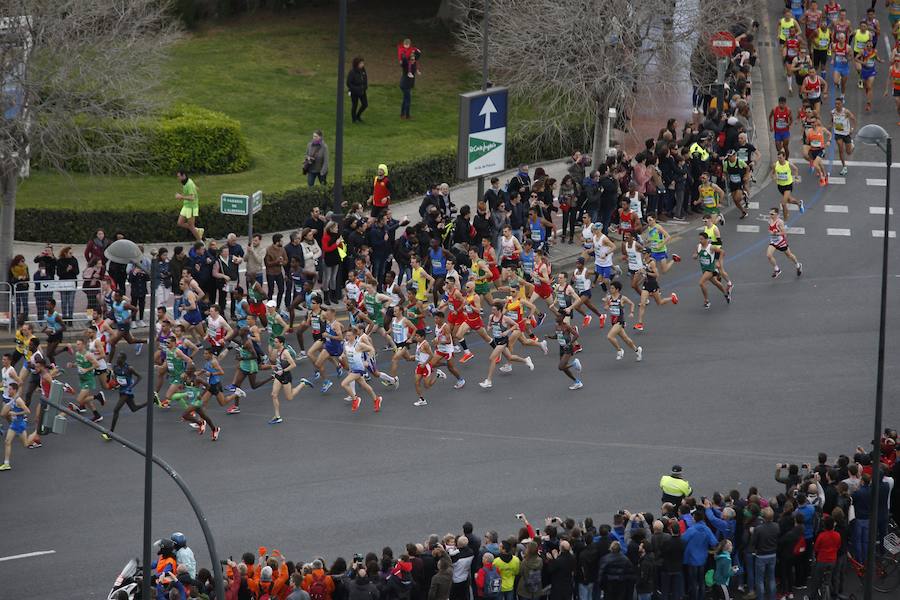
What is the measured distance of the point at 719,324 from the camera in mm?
29859

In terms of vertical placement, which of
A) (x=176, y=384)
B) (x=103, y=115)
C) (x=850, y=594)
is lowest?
(x=850, y=594)

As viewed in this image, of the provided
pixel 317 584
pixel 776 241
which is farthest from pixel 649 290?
pixel 317 584

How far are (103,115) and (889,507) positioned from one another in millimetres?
16179

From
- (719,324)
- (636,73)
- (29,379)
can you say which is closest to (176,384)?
(29,379)

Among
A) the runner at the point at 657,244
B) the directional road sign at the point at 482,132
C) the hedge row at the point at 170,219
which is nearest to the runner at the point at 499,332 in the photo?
the runner at the point at 657,244

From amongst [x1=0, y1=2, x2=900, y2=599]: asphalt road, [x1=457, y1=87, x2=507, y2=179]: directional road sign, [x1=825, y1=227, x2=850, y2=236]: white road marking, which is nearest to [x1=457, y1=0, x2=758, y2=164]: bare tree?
[x1=457, y1=87, x2=507, y2=179]: directional road sign

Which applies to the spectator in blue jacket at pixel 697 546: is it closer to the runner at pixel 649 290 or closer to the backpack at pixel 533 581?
the backpack at pixel 533 581

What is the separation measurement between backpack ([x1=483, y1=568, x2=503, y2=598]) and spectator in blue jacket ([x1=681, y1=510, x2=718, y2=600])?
2.42 metres

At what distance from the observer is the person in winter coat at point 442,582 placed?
1980 centimetres

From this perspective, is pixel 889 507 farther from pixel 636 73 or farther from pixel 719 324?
pixel 636 73

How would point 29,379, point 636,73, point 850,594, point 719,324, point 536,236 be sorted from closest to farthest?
point 850,594, point 29,379, point 719,324, point 536,236, point 636,73

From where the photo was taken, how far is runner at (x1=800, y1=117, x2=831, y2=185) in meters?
36.8

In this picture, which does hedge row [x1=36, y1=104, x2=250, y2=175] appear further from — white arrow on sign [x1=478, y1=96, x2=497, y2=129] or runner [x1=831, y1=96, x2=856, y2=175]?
runner [x1=831, y1=96, x2=856, y2=175]

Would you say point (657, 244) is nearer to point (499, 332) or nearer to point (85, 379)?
point (499, 332)
